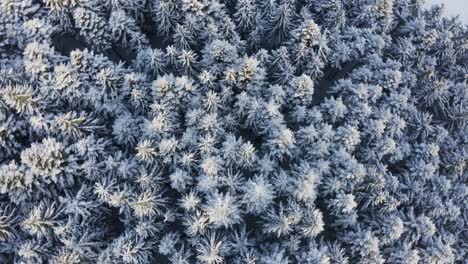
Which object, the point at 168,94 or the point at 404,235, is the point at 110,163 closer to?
the point at 168,94

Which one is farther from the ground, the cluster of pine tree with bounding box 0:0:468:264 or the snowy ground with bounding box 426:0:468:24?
the snowy ground with bounding box 426:0:468:24

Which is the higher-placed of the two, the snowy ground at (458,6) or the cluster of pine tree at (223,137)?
the snowy ground at (458,6)

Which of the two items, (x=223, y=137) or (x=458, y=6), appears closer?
(x=223, y=137)

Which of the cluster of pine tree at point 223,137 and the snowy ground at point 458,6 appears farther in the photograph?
the snowy ground at point 458,6

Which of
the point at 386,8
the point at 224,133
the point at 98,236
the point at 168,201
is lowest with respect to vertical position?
the point at 98,236

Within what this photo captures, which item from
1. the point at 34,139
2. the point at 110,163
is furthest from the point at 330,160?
the point at 34,139

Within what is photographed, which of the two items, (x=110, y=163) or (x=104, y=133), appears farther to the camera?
(x=104, y=133)

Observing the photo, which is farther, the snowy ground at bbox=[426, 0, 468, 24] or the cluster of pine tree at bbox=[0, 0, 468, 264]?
the snowy ground at bbox=[426, 0, 468, 24]

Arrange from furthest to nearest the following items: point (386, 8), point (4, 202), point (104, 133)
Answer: point (386, 8)
point (104, 133)
point (4, 202)
